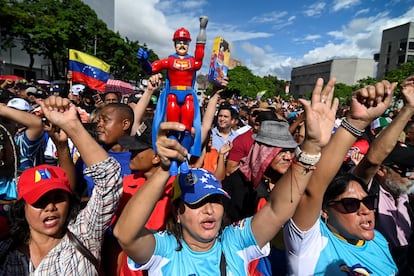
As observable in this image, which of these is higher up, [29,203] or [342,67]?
[342,67]

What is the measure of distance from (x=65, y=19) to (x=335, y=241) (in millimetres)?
35417

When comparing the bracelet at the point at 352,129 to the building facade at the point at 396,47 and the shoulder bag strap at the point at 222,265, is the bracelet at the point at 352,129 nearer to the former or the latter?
the shoulder bag strap at the point at 222,265

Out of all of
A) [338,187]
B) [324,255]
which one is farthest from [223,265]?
[338,187]

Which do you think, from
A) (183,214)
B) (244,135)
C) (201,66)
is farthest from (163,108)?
(244,135)

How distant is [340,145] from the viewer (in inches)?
73.6

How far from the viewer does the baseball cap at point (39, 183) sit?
69.1 inches

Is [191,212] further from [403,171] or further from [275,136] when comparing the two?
[403,171]

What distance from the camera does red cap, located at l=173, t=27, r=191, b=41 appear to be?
6.22 feet

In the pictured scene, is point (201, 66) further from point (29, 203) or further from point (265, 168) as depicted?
point (29, 203)

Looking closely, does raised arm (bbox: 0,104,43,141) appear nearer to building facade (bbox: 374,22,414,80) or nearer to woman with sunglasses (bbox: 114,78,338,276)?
woman with sunglasses (bbox: 114,78,338,276)

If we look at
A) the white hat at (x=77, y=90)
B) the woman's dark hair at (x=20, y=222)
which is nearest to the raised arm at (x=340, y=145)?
the woman's dark hair at (x=20, y=222)

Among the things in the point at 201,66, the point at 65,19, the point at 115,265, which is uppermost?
the point at 65,19

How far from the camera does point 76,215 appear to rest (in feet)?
6.16

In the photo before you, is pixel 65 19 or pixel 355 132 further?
pixel 65 19
